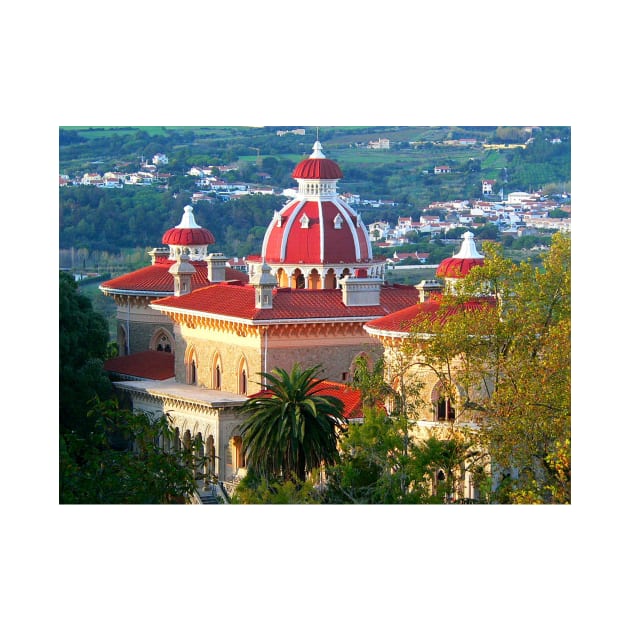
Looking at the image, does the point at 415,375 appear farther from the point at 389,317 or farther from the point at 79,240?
the point at 79,240

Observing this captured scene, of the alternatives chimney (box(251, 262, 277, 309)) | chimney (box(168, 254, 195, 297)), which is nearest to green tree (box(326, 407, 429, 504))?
chimney (box(251, 262, 277, 309))

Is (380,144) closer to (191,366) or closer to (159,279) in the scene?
(159,279)

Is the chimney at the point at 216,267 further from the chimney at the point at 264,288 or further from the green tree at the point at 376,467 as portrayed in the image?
the green tree at the point at 376,467

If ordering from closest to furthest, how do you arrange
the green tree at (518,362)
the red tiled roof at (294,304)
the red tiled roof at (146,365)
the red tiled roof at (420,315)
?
the green tree at (518,362) → the red tiled roof at (420,315) → the red tiled roof at (294,304) → the red tiled roof at (146,365)

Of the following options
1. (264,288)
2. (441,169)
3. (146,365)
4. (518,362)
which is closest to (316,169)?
(264,288)

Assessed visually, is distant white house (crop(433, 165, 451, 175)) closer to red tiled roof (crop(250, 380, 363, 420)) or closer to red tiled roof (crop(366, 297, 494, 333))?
red tiled roof (crop(250, 380, 363, 420))

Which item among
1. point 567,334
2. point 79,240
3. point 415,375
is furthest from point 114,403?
point 79,240

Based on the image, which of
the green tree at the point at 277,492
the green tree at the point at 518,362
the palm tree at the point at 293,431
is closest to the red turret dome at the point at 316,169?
the green tree at the point at 518,362

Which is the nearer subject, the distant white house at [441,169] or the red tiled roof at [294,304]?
the red tiled roof at [294,304]
